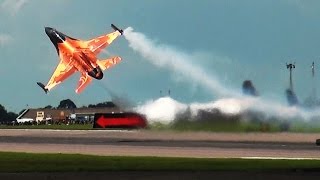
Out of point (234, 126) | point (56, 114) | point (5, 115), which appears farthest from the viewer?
point (5, 115)

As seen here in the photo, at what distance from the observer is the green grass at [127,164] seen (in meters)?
26.2

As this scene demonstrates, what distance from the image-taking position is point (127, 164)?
2872 cm

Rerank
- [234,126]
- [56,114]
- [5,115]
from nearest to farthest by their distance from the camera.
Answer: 1. [234,126]
2. [56,114]
3. [5,115]

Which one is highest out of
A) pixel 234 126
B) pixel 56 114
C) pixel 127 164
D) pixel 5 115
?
pixel 5 115

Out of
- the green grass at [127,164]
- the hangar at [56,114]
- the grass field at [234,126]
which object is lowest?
the green grass at [127,164]

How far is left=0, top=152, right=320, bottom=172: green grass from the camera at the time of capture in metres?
26.2

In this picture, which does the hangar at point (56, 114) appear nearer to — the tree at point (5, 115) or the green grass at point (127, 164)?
the tree at point (5, 115)

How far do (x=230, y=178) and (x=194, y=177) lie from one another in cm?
130

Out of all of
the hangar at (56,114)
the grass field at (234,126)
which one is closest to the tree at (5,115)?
the hangar at (56,114)

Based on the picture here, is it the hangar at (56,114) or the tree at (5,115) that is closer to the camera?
the hangar at (56,114)

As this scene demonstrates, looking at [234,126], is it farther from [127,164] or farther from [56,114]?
[56,114]

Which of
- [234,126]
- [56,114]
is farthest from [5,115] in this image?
[234,126]

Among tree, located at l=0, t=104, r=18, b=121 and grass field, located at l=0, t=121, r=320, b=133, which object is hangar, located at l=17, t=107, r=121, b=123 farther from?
grass field, located at l=0, t=121, r=320, b=133

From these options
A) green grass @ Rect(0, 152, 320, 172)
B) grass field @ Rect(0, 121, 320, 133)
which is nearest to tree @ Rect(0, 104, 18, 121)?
grass field @ Rect(0, 121, 320, 133)
